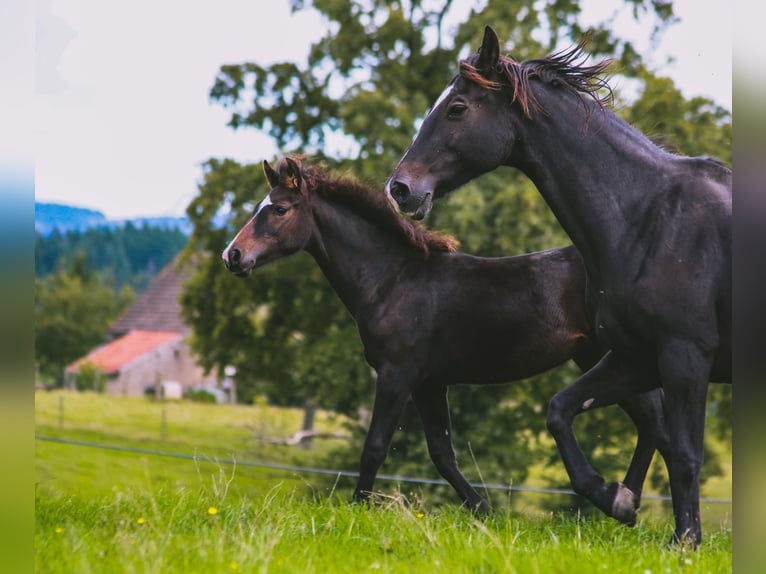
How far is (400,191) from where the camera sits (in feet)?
15.8

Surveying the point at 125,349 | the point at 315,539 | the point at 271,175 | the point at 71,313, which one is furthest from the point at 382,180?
the point at 71,313

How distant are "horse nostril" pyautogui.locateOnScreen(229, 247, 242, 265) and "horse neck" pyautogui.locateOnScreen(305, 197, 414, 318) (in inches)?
22.7

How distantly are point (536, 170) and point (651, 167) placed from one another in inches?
23.5

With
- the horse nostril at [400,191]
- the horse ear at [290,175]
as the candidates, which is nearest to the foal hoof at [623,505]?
the horse nostril at [400,191]

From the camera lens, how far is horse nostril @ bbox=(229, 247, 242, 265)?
6.29 meters

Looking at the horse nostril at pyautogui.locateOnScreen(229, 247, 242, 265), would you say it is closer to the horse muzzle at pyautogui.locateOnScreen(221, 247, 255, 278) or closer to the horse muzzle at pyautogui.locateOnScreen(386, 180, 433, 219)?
the horse muzzle at pyautogui.locateOnScreen(221, 247, 255, 278)

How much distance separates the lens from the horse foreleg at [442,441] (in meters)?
6.11

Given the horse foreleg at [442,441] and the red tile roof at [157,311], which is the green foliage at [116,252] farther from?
the horse foreleg at [442,441]

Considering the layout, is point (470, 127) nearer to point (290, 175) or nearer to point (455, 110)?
point (455, 110)

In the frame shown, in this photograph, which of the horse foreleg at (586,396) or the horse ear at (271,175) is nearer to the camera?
the horse foreleg at (586,396)

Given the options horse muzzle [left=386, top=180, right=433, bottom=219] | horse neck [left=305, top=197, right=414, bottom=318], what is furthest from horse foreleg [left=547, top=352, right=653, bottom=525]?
horse neck [left=305, top=197, right=414, bottom=318]

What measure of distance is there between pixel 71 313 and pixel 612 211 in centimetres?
3763

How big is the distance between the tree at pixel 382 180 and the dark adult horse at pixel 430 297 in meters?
8.05

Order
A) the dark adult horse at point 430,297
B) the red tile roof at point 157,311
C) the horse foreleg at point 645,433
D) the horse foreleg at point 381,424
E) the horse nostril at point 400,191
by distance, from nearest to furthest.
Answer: the horse nostril at point 400,191 → the horse foreleg at point 381,424 → the horse foreleg at point 645,433 → the dark adult horse at point 430,297 → the red tile roof at point 157,311
